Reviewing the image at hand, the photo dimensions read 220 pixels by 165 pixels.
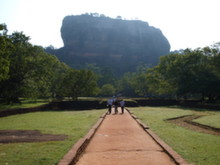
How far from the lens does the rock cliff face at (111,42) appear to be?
140625 mm

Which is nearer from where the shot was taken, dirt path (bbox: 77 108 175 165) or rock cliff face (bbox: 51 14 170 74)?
dirt path (bbox: 77 108 175 165)

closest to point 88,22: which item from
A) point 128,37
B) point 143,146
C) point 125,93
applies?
point 128,37

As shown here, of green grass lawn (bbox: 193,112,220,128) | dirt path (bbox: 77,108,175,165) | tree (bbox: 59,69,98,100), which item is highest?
tree (bbox: 59,69,98,100)

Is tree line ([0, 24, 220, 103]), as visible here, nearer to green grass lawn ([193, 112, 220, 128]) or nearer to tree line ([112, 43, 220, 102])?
tree line ([112, 43, 220, 102])

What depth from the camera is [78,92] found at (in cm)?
4300

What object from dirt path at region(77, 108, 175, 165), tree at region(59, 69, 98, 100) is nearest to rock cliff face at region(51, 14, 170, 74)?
tree at region(59, 69, 98, 100)

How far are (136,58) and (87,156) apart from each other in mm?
137037

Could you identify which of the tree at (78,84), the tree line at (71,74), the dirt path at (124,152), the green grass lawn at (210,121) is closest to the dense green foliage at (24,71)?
the tree line at (71,74)

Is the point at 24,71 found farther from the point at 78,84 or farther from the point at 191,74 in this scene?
the point at 191,74

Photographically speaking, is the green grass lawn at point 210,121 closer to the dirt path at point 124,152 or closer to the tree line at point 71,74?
the dirt path at point 124,152

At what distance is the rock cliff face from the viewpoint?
461 feet

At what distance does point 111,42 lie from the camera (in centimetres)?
Answer: 15000

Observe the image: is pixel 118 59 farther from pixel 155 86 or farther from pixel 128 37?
pixel 155 86

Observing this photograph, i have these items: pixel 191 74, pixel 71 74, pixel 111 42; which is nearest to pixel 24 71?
pixel 71 74
